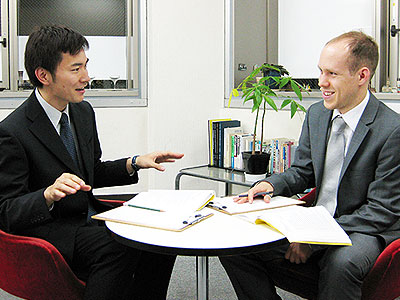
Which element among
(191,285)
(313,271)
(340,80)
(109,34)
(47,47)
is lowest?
(191,285)

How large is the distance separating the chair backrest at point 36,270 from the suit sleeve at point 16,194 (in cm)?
7

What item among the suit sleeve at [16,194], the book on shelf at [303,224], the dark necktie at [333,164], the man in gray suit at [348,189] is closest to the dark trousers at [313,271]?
the man in gray suit at [348,189]

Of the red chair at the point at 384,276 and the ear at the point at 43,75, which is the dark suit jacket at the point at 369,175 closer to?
the red chair at the point at 384,276

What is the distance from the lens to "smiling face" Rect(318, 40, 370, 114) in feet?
7.06

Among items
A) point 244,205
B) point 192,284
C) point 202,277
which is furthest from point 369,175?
point 192,284

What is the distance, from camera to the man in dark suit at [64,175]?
77.2 inches

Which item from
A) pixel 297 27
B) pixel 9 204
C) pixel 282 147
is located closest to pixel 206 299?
pixel 9 204

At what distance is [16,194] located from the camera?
6.59ft

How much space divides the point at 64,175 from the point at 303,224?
2.95ft

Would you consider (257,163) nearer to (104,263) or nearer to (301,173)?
(301,173)

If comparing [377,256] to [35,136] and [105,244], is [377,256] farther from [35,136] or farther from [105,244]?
[35,136]

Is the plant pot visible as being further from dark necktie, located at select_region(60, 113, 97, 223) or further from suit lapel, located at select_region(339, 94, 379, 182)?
dark necktie, located at select_region(60, 113, 97, 223)

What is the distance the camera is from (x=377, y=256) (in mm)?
1909

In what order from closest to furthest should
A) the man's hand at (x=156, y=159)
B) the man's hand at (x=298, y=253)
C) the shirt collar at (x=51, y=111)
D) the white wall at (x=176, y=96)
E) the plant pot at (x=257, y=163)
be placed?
1. the man's hand at (x=298, y=253)
2. the shirt collar at (x=51, y=111)
3. the man's hand at (x=156, y=159)
4. the plant pot at (x=257, y=163)
5. the white wall at (x=176, y=96)
